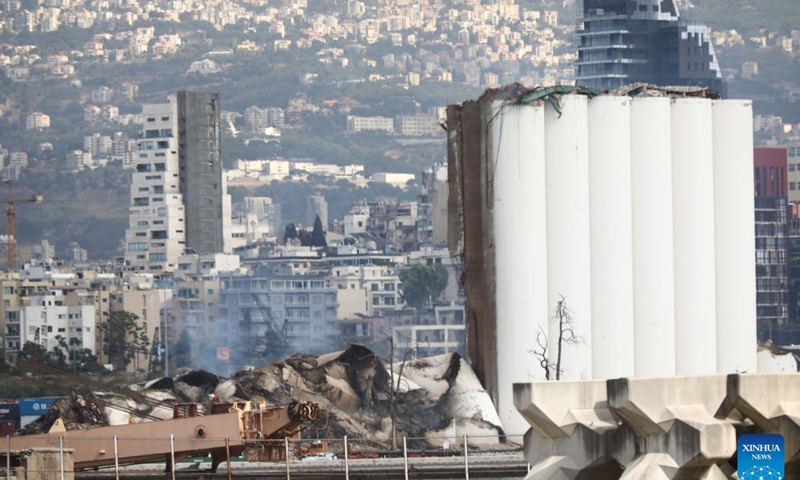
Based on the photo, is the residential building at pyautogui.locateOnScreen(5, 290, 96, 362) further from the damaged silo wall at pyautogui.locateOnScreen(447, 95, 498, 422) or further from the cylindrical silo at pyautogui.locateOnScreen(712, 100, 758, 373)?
the cylindrical silo at pyautogui.locateOnScreen(712, 100, 758, 373)

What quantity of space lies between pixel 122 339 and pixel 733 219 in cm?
11821

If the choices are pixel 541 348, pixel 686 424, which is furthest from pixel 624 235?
pixel 686 424

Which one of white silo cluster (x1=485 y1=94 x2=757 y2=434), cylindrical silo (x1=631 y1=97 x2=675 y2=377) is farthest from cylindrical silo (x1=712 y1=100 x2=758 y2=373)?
cylindrical silo (x1=631 y1=97 x2=675 y2=377)

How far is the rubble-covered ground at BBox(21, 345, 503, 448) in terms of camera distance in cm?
6706

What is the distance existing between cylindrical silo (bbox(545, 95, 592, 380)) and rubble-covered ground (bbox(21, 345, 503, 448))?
389cm

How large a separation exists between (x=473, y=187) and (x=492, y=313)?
4147 mm

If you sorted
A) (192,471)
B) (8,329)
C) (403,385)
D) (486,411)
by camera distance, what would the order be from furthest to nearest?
1. (8,329)
2. (403,385)
3. (486,411)
4. (192,471)

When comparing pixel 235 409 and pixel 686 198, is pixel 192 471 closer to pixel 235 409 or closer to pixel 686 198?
pixel 235 409

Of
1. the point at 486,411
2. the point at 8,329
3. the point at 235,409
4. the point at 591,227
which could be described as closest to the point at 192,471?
the point at 235,409

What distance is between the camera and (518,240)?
66875mm

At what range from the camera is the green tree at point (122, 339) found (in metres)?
180

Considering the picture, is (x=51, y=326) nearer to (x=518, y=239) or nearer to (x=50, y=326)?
(x=50, y=326)

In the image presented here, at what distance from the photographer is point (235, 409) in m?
50.0

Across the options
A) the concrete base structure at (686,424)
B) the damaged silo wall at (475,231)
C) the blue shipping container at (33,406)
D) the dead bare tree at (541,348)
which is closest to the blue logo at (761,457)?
the concrete base structure at (686,424)
